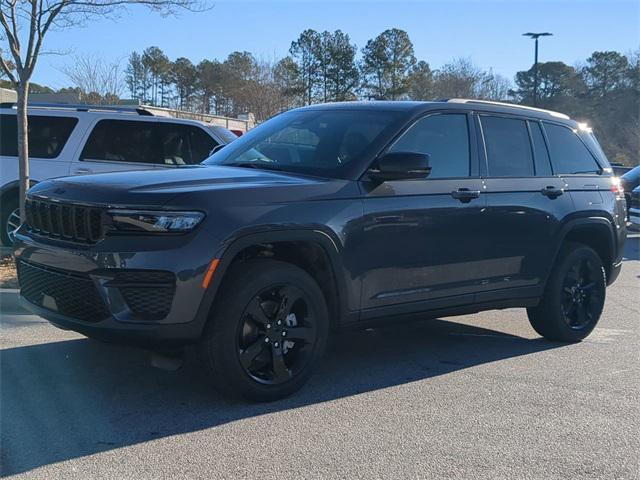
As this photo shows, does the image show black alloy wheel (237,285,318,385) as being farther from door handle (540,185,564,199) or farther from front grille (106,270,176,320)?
door handle (540,185,564,199)

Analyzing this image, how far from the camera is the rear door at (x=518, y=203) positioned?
18.2 ft

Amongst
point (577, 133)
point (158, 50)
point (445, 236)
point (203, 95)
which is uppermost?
point (158, 50)

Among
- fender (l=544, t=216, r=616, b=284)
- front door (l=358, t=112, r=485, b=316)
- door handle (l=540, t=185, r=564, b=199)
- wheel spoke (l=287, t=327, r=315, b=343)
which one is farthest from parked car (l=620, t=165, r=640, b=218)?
wheel spoke (l=287, t=327, r=315, b=343)

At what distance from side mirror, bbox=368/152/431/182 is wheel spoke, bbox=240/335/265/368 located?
139cm

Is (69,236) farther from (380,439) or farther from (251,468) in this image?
(380,439)

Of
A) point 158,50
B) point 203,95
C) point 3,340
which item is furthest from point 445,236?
point 158,50

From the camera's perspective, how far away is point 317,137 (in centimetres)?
530

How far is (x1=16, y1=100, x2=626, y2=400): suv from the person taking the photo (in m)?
3.94

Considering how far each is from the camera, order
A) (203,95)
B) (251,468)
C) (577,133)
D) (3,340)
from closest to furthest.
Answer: (251,468)
(3,340)
(577,133)
(203,95)

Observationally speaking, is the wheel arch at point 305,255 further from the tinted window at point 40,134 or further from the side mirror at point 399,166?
the tinted window at point 40,134

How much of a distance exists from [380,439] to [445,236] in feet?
5.78

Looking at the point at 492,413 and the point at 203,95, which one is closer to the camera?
the point at 492,413

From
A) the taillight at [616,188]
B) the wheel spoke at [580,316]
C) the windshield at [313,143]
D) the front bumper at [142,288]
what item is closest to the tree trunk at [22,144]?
the windshield at [313,143]

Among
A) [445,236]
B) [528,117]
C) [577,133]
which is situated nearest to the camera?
[445,236]
